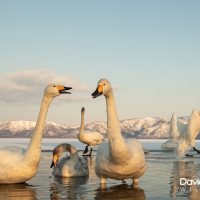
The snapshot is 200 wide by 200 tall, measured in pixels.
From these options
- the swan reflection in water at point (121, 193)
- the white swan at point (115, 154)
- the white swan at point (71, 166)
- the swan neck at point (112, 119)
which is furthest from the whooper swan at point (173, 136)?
the swan neck at point (112, 119)

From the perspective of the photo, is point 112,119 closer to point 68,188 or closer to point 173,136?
point 68,188

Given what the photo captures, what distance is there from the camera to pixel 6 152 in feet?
42.0

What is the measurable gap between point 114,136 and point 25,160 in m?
2.88

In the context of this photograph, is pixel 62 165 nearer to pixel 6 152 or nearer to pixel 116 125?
pixel 6 152

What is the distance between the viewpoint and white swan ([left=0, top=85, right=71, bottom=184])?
12219mm

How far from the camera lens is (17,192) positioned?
11305 mm

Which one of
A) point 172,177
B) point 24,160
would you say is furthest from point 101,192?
point 172,177

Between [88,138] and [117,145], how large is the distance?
19.3 m

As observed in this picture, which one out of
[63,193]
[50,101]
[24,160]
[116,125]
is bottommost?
[63,193]

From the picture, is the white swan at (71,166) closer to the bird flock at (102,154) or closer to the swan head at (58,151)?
the swan head at (58,151)

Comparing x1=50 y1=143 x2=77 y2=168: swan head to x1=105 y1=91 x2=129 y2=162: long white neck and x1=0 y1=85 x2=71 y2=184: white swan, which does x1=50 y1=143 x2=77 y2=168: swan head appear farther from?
x1=105 y1=91 x2=129 y2=162: long white neck

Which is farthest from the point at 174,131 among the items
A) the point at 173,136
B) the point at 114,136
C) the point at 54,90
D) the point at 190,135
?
the point at 114,136

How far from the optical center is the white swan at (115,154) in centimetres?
1078

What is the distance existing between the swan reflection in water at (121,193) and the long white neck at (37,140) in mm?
2064
